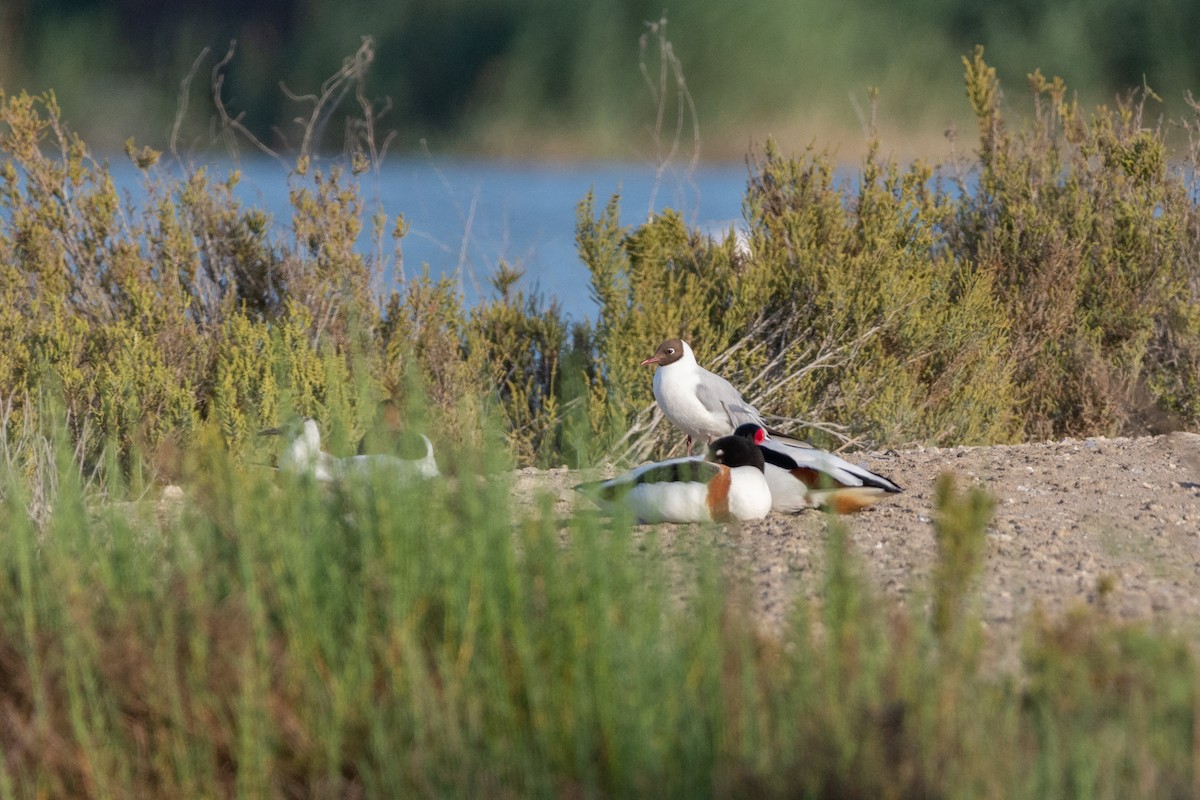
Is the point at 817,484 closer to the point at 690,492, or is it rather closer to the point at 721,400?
the point at 690,492

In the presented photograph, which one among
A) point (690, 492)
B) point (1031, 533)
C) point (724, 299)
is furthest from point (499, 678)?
point (724, 299)

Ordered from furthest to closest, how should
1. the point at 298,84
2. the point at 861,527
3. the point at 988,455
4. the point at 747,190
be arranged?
the point at 747,190 < the point at 988,455 < the point at 861,527 < the point at 298,84

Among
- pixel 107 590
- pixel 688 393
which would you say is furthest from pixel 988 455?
pixel 107 590

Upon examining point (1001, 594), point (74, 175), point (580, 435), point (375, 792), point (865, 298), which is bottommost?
point (375, 792)

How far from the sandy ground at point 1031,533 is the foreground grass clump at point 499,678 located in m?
0.24

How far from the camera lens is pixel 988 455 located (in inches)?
225

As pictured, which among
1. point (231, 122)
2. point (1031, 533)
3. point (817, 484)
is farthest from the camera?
point (817, 484)

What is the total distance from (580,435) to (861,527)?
2.03 metres

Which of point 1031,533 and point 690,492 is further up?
point 690,492

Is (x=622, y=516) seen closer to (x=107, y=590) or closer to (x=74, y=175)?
(x=107, y=590)

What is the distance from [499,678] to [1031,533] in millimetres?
2297

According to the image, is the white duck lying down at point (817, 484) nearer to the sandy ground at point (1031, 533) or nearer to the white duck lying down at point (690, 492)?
the sandy ground at point (1031, 533)

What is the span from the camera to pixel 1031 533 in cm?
416

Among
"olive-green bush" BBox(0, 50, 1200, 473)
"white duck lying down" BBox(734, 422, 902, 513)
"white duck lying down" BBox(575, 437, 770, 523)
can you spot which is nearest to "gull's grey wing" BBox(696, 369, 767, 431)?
"olive-green bush" BBox(0, 50, 1200, 473)
